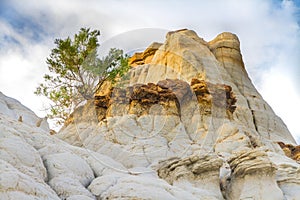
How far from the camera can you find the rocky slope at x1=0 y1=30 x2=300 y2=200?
13454 mm

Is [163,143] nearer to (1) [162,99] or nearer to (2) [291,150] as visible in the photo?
(1) [162,99]

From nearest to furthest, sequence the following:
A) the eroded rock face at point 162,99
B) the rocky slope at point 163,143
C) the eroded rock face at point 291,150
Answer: the rocky slope at point 163,143 < the eroded rock face at point 162,99 < the eroded rock face at point 291,150

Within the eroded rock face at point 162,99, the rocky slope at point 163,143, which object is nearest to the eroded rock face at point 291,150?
the rocky slope at point 163,143

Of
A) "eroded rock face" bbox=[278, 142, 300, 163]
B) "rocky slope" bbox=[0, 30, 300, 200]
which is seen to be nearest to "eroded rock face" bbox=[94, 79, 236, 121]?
"rocky slope" bbox=[0, 30, 300, 200]

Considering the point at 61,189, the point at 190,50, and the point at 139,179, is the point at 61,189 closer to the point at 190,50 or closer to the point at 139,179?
the point at 139,179

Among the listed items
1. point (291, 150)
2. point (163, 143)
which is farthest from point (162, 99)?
point (291, 150)

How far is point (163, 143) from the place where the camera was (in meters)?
23.1

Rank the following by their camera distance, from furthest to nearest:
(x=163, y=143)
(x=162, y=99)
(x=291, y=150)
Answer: (x=291, y=150)
(x=162, y=99)
(x=163, y=143)

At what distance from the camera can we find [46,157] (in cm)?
1518

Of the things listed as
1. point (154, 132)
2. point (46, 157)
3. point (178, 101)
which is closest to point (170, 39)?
point (178, 101)

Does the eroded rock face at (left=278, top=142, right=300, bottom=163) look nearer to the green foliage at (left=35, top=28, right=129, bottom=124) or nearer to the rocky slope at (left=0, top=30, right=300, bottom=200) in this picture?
the rocky slope at (left=0, top=30, right=300, bottom=200)

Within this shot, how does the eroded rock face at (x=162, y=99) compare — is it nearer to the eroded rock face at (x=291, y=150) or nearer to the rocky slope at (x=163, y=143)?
the rocky slope at (x=163, y=143)

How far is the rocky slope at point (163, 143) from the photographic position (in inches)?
530

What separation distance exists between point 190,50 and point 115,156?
21.0 meters
